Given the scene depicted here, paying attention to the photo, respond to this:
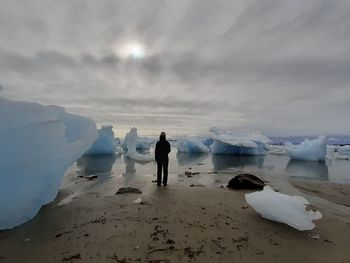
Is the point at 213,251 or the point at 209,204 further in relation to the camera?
the point at 209,204

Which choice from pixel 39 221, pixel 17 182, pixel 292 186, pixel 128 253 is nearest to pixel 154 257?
pixel 128 253

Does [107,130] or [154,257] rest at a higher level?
Answer: [107,130]

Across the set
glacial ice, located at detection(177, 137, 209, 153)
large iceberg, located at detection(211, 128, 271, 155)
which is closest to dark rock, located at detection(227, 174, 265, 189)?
large iceberg, located at detection(211, 128, 271, 155)

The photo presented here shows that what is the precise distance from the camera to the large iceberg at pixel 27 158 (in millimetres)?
4625

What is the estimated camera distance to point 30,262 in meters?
3.11

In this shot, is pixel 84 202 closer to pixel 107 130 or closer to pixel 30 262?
pixel 30 262

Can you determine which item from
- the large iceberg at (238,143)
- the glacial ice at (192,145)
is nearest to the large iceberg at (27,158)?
the large iceberg at (238,143)

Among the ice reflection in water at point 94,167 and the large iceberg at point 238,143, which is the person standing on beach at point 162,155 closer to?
the ice reflection in water at point 94,167

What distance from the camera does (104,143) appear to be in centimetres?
2762

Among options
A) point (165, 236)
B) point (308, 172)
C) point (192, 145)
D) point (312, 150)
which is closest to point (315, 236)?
point (165, 236)

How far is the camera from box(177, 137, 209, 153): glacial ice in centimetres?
3338

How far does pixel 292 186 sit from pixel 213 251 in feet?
23.0

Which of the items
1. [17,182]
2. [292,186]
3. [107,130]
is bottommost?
[292,186]

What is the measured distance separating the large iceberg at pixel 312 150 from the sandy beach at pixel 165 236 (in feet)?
64.6
